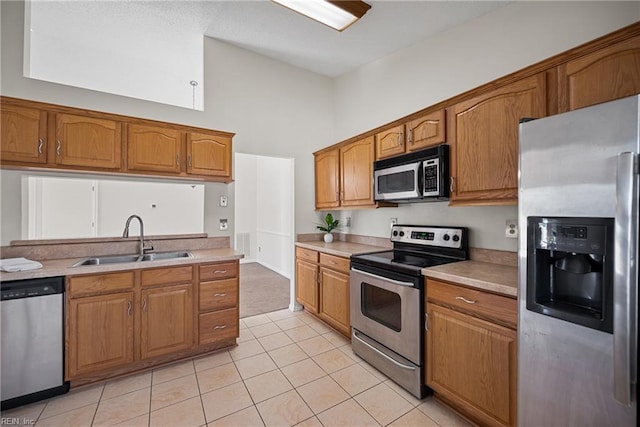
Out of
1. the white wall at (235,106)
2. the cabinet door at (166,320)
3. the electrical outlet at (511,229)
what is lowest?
the cabinet door at (166,320)

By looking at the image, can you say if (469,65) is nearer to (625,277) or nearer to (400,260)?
(400,260)

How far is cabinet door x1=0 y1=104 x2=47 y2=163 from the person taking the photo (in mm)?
2061

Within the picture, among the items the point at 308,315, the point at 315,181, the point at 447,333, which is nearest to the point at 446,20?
the point at 315,181

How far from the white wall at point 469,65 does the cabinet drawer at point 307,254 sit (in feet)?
2.26

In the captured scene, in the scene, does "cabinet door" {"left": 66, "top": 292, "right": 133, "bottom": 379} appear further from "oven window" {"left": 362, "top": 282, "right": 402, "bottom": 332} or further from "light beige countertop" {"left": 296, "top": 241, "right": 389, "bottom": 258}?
"oven window" {"left": 362, "top": 282, "right": 402, "bottom": 332}

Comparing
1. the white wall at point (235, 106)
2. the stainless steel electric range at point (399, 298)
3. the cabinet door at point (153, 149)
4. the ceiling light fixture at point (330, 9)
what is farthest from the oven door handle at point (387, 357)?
the ceiling light fixture at point (330, 9)

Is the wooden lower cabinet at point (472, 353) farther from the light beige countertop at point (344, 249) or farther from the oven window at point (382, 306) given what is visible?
the light beige countertop at point (344, 249)

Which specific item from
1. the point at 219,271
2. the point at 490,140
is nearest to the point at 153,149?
the point at 219,271

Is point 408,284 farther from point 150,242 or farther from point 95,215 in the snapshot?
point 95,215

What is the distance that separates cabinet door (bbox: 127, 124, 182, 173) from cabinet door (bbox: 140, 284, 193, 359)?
1.15 metres

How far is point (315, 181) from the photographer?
152 inches

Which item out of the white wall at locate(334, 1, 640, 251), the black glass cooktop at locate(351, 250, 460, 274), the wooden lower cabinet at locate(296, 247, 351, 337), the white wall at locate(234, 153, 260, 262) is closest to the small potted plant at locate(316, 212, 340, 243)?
the white wall at locate(334, 1, 640, 251)

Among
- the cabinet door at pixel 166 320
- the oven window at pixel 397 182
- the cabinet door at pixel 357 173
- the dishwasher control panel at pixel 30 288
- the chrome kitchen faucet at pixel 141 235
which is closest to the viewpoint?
the dishwasher control panel at pixel 30 288

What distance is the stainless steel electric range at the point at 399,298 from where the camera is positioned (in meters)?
1.91
